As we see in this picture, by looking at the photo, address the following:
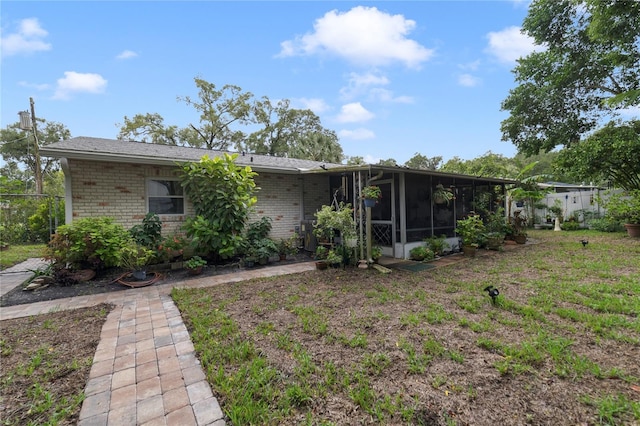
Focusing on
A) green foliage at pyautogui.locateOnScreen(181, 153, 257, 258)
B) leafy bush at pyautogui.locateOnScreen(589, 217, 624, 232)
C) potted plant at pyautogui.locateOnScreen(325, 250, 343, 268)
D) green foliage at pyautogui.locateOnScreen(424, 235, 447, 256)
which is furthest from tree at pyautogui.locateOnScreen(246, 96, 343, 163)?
potted plant at pyautogui.locateOnScreen(325, 250, 343, 268)

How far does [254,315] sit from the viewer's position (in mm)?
3920

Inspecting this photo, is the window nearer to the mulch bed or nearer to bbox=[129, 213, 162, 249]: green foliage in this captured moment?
bbox=[129, 213, 162, 249]: green foliage

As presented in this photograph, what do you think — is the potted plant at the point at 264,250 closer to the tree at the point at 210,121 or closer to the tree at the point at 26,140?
the tree at the point at 210,121

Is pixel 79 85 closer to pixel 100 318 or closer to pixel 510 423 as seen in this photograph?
pixel 100 318

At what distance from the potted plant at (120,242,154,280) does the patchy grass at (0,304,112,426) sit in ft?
5.00

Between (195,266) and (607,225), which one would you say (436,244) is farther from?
(607,225)

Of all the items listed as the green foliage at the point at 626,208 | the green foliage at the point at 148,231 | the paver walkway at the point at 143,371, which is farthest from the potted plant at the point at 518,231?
the green foliage at the point at 148,231

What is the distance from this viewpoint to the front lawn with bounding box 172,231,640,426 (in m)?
2.10

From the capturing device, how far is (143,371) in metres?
2.63

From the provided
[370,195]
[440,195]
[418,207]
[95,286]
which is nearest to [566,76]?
[440,195]

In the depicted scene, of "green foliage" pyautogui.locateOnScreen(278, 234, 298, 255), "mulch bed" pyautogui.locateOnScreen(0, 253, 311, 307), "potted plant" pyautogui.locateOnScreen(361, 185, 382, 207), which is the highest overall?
"potted plant" pyautogui.locateOnScreen(361, 185, 382, 207)

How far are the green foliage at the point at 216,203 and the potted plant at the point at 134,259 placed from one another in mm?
1137

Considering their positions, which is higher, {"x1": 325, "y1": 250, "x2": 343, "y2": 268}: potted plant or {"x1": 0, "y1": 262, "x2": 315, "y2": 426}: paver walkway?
{"x1": 325, "y1": 250, "x2": 343, "y2": 268}: potted plant

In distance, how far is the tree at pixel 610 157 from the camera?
1020 centimetres
